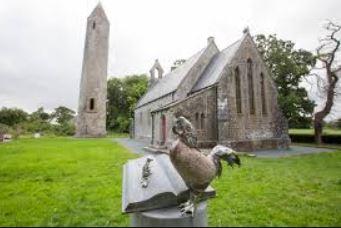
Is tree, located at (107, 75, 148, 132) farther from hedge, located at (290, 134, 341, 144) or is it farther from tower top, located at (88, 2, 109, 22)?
hedge, located at (290, 134, 341, 144)

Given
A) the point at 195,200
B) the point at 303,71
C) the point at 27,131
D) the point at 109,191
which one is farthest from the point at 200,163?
the point at 27,131

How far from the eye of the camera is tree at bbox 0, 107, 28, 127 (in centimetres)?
5900

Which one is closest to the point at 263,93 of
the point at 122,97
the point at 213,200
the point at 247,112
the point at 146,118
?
the point at 247,112

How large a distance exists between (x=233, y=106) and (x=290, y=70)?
1515 cm

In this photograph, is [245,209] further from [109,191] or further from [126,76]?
[126,76]

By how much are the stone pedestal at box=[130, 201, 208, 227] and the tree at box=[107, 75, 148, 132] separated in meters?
50.1

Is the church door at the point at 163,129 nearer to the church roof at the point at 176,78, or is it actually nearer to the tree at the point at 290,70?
the church roof at the point at 176,78

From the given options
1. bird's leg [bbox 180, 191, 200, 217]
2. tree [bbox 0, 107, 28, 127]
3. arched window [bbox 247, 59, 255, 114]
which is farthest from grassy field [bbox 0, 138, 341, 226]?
tree [bbox 0, 107, 28, 127]

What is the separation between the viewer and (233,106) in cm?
1956

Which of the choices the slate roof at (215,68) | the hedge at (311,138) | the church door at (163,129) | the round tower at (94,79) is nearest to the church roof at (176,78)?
the slate roof at (215,68)

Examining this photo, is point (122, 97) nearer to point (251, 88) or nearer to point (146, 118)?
point (146, 118)

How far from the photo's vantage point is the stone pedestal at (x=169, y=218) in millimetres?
3335

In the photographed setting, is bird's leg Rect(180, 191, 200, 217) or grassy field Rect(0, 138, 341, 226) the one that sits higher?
bird's leg Rect(180, 191, 200, 217)

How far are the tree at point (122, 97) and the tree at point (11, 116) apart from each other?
771 inches
